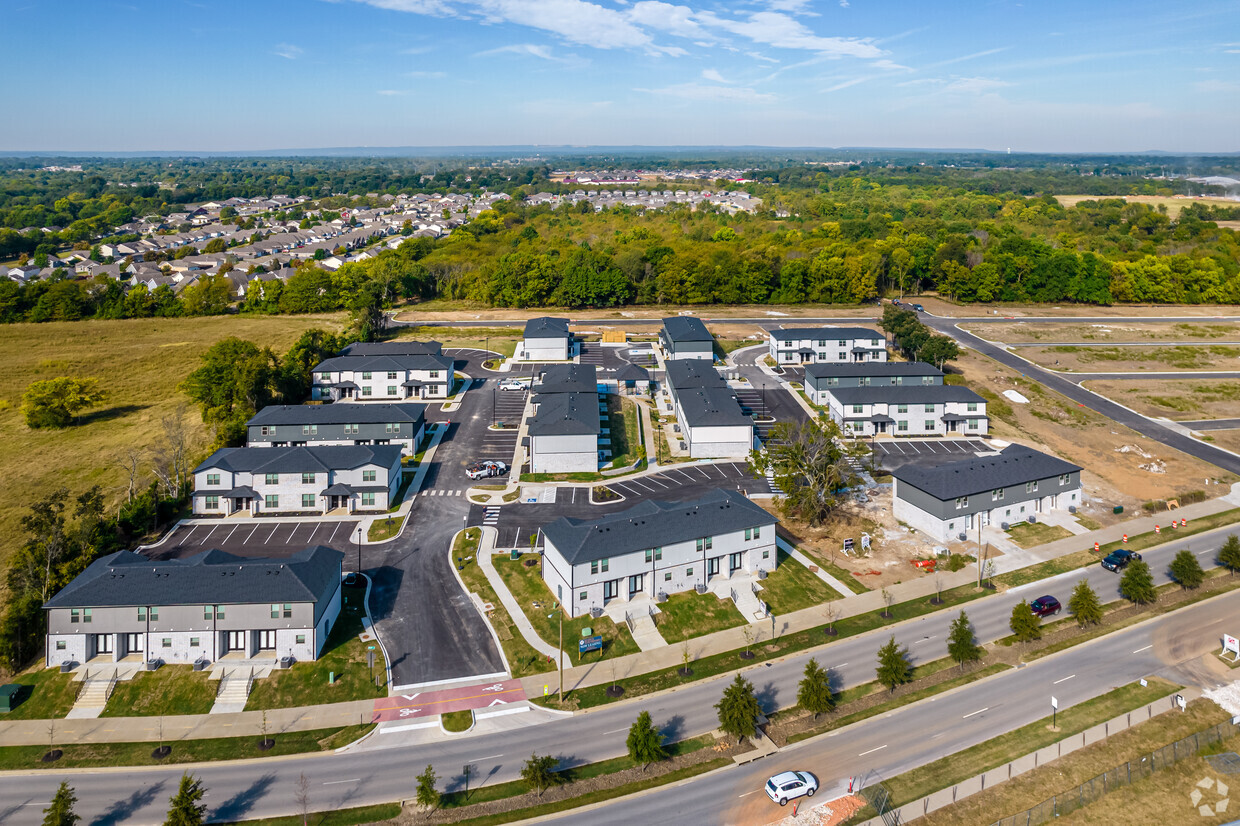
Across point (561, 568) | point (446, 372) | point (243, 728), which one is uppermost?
point (446, 372)

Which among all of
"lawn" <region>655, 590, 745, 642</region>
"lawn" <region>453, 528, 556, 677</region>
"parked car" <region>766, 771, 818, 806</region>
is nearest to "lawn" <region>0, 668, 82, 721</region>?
"lawn" <region>453, 528, 556, 677</region>

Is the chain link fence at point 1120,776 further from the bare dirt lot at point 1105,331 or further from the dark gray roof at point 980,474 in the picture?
the bare dirt lot at point 1105,331

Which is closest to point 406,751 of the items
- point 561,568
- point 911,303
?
point 561,568

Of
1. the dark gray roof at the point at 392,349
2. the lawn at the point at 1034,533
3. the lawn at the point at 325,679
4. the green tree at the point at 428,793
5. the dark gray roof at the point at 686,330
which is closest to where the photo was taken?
the green tree at the point at 428,793

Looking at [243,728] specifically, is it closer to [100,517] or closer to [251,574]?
[251,574]

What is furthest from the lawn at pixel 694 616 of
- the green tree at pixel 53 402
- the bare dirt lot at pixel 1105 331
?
the bare dirt lot at pixel 1105 331
